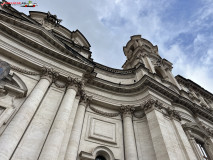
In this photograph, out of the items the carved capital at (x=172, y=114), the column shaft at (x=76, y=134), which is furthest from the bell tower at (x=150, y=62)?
the column shaft at (x=76, y=134)

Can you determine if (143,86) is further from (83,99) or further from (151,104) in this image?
(83,99)

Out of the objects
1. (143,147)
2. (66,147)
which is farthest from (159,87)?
(66,147)

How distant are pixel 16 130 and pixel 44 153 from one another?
62.4 inches

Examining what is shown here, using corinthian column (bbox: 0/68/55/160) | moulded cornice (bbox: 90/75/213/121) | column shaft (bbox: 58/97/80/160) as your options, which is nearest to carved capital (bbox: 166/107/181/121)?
moulded cornice (bbox: 90/75/213/121)

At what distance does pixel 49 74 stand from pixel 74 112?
10.0 feet

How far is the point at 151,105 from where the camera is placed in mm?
12023

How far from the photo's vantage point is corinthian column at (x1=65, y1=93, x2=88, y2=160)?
8.58 m

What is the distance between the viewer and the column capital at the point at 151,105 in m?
12.0

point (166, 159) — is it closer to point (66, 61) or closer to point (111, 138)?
point (111, 138)

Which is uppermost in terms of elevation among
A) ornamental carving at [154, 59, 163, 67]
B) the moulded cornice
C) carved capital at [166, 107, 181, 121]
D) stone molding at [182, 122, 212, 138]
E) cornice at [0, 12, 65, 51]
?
ornamental carving at [154, 59, 163, 67]

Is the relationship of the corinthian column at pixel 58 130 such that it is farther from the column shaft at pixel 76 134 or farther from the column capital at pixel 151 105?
the column capital at pixel 151 105

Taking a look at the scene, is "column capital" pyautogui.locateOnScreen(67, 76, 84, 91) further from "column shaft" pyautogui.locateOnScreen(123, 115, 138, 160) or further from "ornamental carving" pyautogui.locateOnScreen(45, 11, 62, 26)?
"ornamental carving" pyautogui.locateOnScreen(45, 11, 62, 26)

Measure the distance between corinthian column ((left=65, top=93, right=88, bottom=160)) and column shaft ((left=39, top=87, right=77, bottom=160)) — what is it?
1.24 metres

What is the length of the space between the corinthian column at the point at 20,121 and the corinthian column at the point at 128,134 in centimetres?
613
